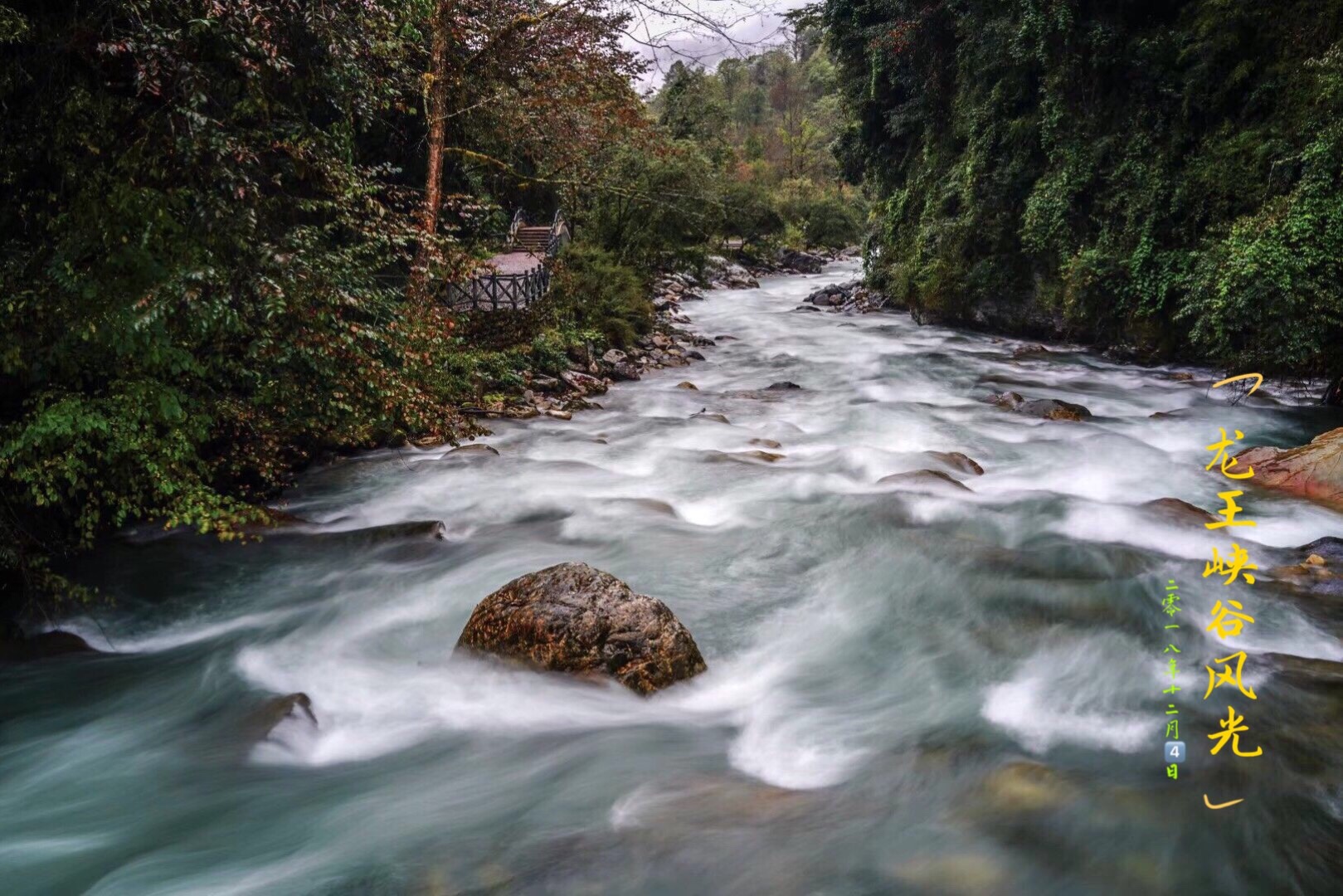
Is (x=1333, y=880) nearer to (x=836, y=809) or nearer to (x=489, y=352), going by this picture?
(x=836, y=809)

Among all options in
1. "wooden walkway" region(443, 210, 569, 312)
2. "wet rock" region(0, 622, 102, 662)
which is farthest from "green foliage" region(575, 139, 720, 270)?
"wet rock" region(0, 622, 102, 662)

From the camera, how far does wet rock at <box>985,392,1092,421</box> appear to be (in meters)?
11.3

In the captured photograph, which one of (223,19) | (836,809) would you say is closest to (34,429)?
(223,19)

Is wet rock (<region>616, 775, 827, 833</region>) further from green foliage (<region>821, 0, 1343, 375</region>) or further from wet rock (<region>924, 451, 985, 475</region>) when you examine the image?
green foliage (<region>821, 0, 1343, 375</region>)

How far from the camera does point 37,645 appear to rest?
18.3 feet

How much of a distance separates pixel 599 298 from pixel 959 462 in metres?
8.79

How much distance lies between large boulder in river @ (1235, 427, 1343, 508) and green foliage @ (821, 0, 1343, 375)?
2.49m

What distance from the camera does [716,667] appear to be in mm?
5270

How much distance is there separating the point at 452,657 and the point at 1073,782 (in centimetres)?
364

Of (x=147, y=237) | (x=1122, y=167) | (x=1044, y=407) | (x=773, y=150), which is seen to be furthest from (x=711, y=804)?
(x=773, y=150)

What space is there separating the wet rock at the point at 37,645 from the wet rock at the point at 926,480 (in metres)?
6.96

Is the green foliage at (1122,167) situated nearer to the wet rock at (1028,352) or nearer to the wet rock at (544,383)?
the wet rock at (1028,352)

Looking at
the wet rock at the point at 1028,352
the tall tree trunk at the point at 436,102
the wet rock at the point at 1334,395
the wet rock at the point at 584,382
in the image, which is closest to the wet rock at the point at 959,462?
the wet rock at the point at 1334,395

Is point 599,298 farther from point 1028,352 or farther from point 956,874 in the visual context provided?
point 956,874
